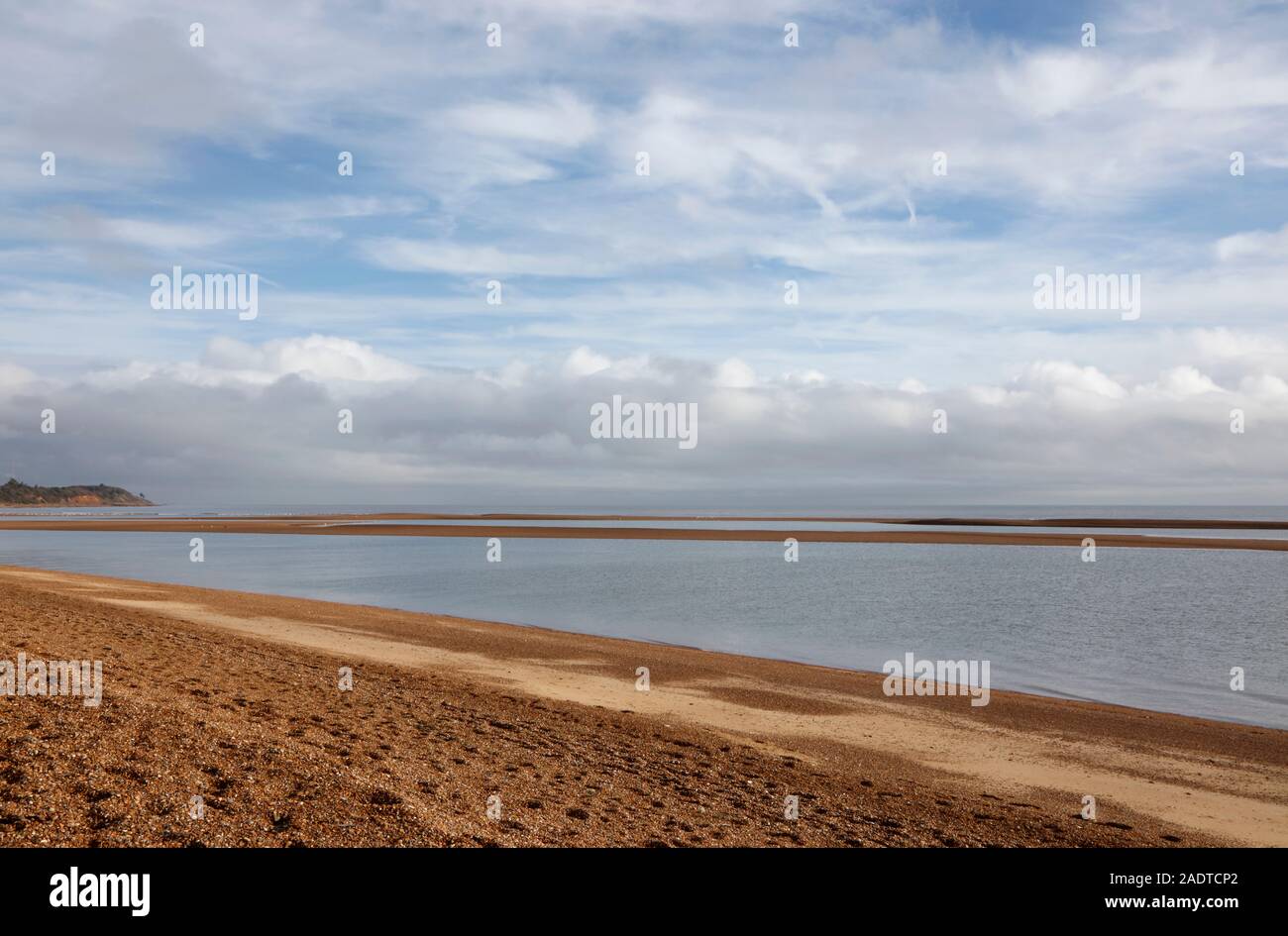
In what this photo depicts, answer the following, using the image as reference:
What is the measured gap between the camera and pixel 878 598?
3628cm

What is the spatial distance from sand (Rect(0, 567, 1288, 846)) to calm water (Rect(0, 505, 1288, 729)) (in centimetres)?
455

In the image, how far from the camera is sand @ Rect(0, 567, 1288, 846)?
27.6 feet

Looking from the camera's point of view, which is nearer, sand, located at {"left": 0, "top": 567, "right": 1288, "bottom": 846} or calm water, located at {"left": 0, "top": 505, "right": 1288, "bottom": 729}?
sand, located at {"left": 0, "top": 567, "right": 1288, "bottom": 846}

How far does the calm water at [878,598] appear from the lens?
74.4ft

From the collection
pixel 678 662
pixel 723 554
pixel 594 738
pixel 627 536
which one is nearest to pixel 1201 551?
pixel 723 554

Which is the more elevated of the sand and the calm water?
the sand

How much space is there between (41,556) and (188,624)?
4105 centimetres

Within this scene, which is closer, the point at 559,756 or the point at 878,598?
the point at 559,756

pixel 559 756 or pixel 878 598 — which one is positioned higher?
pixel 559 756

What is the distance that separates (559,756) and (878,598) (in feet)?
87.6

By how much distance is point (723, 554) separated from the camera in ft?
207
